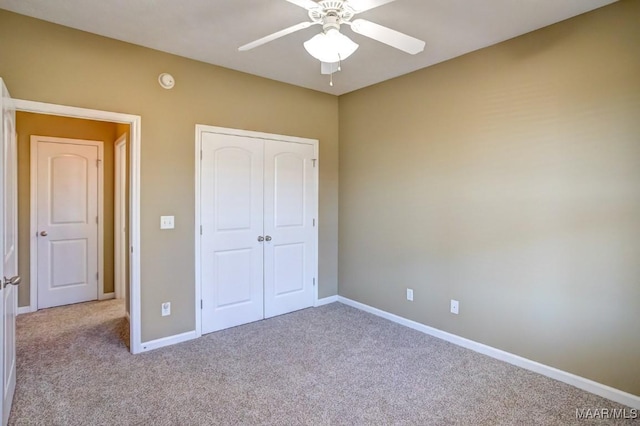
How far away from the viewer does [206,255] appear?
3.49 m

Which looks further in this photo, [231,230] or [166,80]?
[231,230]

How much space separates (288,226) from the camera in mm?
4117

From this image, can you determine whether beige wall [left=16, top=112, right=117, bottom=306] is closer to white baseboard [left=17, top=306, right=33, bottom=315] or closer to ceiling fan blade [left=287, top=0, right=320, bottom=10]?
white baseboard [left=17, top=306, right=33, bottom=315]

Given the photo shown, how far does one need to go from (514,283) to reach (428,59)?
6.95 ft

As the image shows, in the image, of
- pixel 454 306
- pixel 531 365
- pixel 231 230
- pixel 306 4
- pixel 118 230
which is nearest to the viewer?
pixel 306 4

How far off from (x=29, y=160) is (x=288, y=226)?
10.3 feet

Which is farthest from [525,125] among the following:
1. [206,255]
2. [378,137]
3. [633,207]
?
[206,255]

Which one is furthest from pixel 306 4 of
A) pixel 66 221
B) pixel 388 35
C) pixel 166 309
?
pixel 66 221

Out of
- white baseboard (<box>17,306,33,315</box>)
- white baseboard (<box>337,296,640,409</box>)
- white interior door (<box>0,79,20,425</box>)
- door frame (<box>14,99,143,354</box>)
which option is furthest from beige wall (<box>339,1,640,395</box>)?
white baseboard (<box>17,306,33,315</box>)

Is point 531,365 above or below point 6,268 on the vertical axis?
below

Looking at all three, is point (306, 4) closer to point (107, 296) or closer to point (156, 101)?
point (156, 101)

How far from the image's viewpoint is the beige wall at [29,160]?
408 cm

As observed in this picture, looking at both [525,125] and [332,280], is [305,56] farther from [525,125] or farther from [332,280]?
[332,280]

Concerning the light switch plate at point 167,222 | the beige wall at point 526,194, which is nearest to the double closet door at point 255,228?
the light switch plate at point 167,222
